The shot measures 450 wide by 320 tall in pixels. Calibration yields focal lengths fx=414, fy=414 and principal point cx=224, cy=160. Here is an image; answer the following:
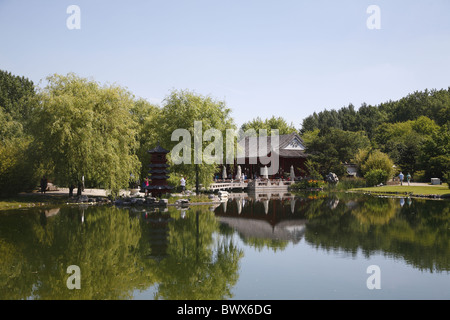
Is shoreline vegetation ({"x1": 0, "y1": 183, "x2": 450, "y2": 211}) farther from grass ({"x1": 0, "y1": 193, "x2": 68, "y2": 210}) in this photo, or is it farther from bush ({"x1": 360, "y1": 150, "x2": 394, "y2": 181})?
bush ({"x1": 360, "y1": 150, "x2": 394, "y2": 181})

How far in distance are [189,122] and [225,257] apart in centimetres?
2240

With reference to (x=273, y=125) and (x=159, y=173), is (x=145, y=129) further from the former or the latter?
(x=273, y=125)

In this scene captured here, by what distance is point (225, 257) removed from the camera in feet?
→ 44.2

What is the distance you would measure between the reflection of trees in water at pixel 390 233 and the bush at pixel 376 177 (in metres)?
20.9

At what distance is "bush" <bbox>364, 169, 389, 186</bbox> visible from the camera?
155ft

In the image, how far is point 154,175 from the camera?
31.2 meters

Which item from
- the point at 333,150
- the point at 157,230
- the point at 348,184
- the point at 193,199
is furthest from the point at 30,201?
the point at 333,150

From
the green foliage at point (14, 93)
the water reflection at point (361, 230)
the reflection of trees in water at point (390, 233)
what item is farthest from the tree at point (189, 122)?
the green foliage at point (14, 93)

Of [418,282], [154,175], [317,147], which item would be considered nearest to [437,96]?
[317,147]

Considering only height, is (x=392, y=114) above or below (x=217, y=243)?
above

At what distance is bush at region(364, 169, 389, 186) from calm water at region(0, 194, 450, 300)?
25.0 meters

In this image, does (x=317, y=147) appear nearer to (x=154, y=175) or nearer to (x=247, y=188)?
(x=247, y=188)

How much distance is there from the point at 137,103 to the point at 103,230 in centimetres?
2805
